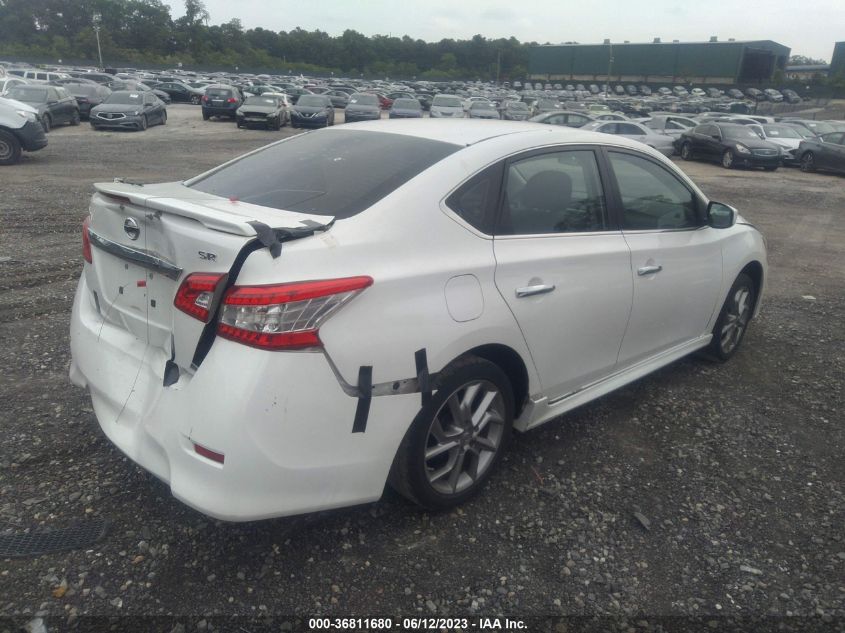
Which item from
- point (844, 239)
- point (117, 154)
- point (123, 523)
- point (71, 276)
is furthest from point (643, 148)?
point (117, 154)

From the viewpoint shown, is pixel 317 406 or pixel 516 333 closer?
pixel 317 406

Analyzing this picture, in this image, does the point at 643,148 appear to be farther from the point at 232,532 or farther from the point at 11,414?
the point at 11,414

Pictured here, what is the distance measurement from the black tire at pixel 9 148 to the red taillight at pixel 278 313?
13.9 m

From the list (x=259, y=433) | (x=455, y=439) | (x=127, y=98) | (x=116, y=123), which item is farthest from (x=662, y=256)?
(x=127, y=98)

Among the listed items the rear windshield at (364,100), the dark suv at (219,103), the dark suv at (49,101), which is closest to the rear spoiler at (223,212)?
the dark suv at (49,101)

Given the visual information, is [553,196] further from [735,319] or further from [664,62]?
[664,62]

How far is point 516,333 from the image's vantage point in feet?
9.79

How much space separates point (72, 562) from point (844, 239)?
11830 millimetres

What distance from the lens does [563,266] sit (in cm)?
322

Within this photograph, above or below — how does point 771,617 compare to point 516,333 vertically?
below

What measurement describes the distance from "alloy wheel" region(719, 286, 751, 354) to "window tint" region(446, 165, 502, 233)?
103 inches

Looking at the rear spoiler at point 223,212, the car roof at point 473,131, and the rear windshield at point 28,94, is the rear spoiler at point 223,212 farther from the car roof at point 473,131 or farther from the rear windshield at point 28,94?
the rear windshield at point 28,94

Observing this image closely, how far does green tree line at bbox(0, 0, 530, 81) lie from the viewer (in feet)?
316

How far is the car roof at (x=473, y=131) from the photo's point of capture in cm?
333
